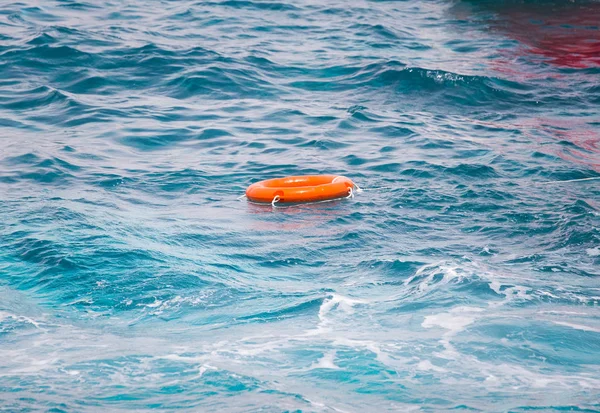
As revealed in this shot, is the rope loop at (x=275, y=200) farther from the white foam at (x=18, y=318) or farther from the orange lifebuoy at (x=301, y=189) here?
the white foam at (x=18, y=318)

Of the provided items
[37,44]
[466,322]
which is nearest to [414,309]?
[466,322]

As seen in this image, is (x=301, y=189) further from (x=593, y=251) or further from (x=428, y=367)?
(x=428, y=367)

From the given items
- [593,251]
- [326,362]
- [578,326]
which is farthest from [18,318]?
[593,251]

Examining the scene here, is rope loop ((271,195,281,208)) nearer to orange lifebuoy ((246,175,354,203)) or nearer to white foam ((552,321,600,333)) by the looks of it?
orange lifebuoy ((246,175,354,203))

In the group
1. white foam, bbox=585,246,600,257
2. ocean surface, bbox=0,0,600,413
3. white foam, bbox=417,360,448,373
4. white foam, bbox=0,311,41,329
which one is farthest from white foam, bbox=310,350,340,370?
white foam, bbox=585,246,600,257

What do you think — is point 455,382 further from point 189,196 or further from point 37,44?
point 37,44

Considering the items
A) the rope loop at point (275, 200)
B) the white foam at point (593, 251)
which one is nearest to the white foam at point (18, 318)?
the rope loop at point (275, 200)
